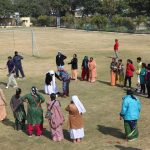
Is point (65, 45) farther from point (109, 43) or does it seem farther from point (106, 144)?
point (106, 144)

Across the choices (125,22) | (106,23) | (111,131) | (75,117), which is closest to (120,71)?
(111,131)

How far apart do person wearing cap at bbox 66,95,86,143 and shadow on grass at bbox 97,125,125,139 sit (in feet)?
4.43

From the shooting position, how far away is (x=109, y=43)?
4553 centimetres

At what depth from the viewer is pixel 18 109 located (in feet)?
46.0

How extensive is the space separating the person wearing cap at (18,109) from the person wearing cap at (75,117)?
6.68 ft

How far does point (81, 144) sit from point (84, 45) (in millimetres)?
30880

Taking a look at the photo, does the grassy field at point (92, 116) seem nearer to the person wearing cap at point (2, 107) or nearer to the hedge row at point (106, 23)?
the person wearing cap at point (2, 107)

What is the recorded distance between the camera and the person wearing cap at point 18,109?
1389cm

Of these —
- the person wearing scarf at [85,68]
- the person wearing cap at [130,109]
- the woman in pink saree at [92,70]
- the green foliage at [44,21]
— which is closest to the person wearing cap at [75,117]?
the person wearing cap at [130,109]

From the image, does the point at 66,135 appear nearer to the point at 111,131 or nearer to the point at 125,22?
the point at 111,131

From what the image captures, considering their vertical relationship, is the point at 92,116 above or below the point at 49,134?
above

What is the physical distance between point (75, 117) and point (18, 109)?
2342 millimetres

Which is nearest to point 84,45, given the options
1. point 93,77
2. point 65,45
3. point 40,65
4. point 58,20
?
point 65,45

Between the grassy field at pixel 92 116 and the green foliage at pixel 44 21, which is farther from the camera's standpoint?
the green foliage at pixel 44 21
